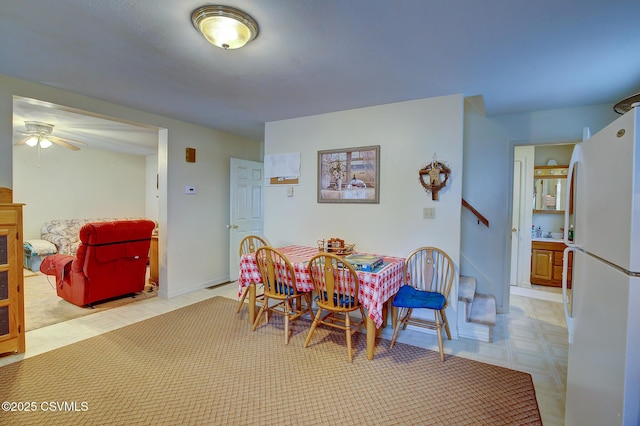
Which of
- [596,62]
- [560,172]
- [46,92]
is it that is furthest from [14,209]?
[560,172]

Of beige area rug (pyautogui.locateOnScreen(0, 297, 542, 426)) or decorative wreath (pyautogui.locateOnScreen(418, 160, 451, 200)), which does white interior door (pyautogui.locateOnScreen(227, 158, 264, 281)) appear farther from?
decorative wreath (pyautogui.locateOnScreen(418, 160, 451, 200))

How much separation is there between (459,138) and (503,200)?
1184mm

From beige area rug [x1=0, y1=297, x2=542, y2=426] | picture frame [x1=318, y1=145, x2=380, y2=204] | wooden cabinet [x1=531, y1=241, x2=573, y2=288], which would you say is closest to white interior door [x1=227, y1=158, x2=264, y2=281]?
picture frame [x1=318, y1=145, x2=380, y2=204]

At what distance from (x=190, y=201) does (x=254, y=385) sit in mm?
2882

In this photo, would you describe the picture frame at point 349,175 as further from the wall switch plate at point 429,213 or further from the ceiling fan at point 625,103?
the ceiling fan at point 625,103

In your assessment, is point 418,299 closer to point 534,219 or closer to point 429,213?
point 429,213

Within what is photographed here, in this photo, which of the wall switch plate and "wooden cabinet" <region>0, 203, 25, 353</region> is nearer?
"wooden cabinet" <region>0, 203, 25, 353</region>

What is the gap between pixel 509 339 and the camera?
2893 mm

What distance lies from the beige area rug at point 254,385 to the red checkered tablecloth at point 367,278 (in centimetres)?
49

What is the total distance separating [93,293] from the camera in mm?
3562

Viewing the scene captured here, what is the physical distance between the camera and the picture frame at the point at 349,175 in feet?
10.7

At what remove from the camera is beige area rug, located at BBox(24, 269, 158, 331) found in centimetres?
319

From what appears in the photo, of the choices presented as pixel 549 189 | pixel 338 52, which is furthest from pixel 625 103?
pixel 549 189

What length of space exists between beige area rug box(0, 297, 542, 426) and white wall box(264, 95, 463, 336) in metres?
0.90
